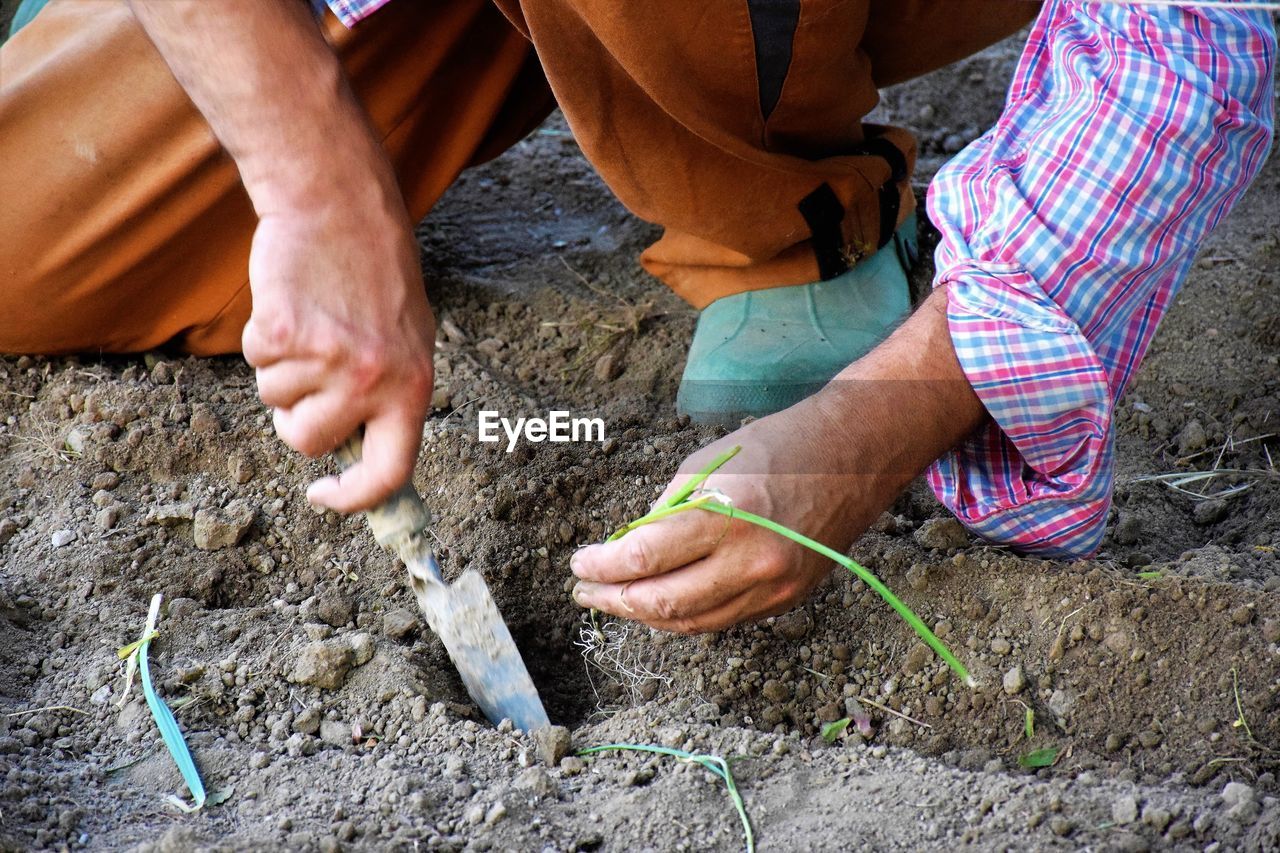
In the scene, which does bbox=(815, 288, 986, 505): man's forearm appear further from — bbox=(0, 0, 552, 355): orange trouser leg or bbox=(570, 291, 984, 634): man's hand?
bbox=(0, 0, 552, 355): orange trouser leg

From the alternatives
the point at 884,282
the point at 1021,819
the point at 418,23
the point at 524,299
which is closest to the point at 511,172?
the point at 524,299

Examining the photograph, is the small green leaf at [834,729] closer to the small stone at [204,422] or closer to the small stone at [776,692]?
the small stone at [776,692]

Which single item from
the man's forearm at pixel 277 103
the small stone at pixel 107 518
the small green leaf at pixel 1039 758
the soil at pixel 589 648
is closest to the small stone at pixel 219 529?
the soil at pixel 589 648

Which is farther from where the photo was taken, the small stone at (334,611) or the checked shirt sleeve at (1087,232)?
the small stone at (334,611)

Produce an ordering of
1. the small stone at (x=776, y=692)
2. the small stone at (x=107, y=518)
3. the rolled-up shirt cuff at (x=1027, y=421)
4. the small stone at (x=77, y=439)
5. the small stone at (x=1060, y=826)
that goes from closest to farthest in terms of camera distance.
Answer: the small stone at (x=1060, y=826), the rolled-up shirt cuff at (x=1027, y=421), the small stone at (x=776, y=692), the small stone at (x=107, y=518), the small stone at (x=77, y=439)

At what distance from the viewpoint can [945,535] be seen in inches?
60.4

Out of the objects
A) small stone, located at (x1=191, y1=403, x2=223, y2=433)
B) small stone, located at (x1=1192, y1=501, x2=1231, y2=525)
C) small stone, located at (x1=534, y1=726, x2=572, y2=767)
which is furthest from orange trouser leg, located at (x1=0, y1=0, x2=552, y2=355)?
small stone, located at (x1=1192, y1=501, x2=1231, y2=525)

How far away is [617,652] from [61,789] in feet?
2.21

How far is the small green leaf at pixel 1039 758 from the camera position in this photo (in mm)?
1312

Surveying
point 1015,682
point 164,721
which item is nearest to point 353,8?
point 164,721

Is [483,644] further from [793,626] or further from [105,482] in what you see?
[105,482]

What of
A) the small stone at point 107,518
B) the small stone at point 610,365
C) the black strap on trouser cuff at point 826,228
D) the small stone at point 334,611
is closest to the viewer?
the small stone at point 334,611

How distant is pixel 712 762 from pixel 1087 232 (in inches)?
30.1

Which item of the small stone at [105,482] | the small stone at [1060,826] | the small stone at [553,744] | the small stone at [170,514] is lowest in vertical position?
the small stone at [1060,826]
